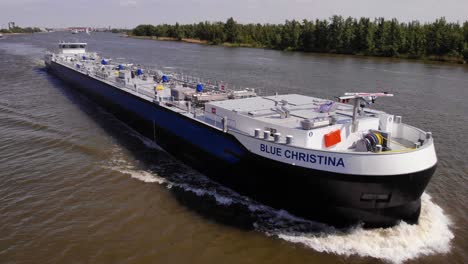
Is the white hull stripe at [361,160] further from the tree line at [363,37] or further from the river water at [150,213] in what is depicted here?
the tree line at [363,37]

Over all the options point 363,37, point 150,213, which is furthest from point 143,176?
point 363,37

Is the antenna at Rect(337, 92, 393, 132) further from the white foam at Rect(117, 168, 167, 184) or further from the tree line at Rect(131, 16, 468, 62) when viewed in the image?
the tree line at Rect(131, 16, 468, 62)

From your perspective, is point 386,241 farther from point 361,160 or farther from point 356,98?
point 356,98

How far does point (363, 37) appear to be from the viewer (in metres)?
79.2

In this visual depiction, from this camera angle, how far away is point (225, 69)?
49531 millimetres

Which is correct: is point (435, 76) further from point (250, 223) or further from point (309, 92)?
point (250, 223)

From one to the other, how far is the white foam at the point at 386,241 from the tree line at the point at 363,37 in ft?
213

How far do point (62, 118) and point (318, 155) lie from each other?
19.6 meters

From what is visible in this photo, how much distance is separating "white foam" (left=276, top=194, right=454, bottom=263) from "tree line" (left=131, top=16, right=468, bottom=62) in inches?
2554

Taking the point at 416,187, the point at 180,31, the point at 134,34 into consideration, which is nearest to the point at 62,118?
the point at 416,187

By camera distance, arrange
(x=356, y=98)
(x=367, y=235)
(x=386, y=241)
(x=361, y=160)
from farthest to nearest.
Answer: (x=356, y=98) < (x=367, y=235) < (x=386, y=241) < (x=361, y=160)

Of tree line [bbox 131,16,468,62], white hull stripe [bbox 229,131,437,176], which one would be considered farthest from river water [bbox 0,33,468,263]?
tree line [bbox 131,16,468,62]

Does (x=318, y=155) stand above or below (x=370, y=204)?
above

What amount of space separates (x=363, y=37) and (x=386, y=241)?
76383 mm
